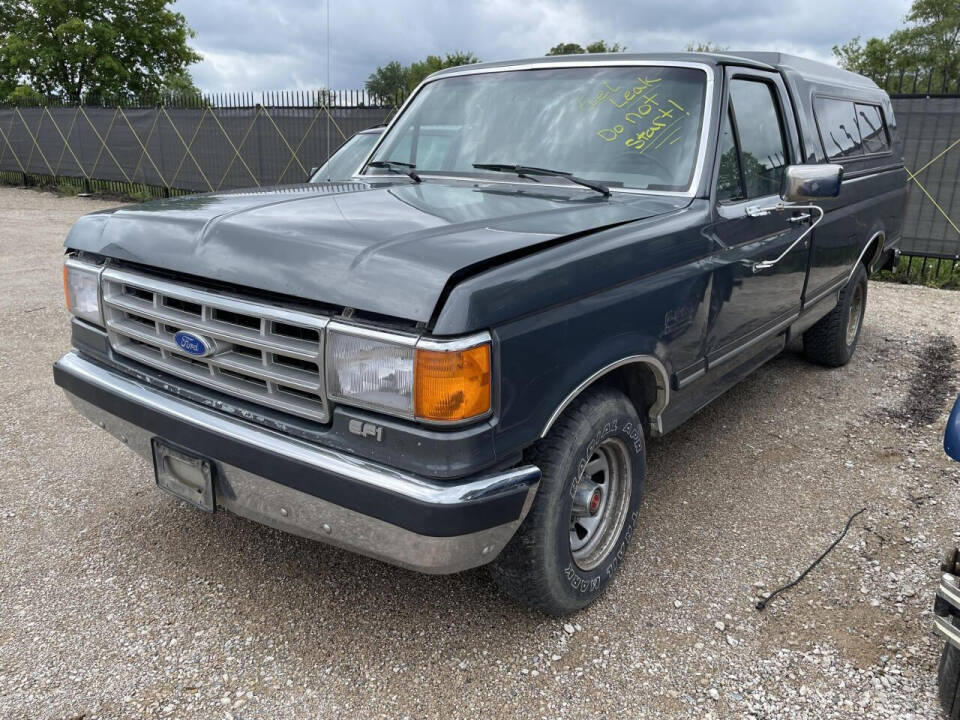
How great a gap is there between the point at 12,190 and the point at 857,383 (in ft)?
72.8

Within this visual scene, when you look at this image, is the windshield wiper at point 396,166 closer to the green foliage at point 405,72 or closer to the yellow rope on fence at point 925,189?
the yellow rope on fence at point 925,189

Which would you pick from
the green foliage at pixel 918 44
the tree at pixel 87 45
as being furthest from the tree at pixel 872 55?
the tree at pixel 87 45

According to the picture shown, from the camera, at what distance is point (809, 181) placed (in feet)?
10.5

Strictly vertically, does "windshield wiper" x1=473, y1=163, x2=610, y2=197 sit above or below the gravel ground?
above

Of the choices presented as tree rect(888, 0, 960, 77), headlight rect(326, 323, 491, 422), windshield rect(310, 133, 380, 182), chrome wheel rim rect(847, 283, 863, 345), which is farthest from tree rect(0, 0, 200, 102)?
tree rect(888, 0, 960, 77)

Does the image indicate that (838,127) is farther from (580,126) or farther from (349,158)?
(349,158)

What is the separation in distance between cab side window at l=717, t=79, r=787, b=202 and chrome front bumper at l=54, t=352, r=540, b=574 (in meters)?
1.81

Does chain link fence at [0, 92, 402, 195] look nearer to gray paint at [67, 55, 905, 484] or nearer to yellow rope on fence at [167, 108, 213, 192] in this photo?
yellow rope on fence at [167, 108, 213, 192]

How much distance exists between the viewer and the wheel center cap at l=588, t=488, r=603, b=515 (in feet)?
9.01

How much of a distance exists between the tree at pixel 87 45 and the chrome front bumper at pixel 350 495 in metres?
31.9

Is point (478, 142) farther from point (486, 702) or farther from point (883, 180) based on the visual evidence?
point (883, 180)

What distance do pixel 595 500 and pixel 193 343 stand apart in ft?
4.89

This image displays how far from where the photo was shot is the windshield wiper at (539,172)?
3.11 m

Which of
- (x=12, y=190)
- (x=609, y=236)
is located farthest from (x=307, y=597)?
(x=12, y=190)
